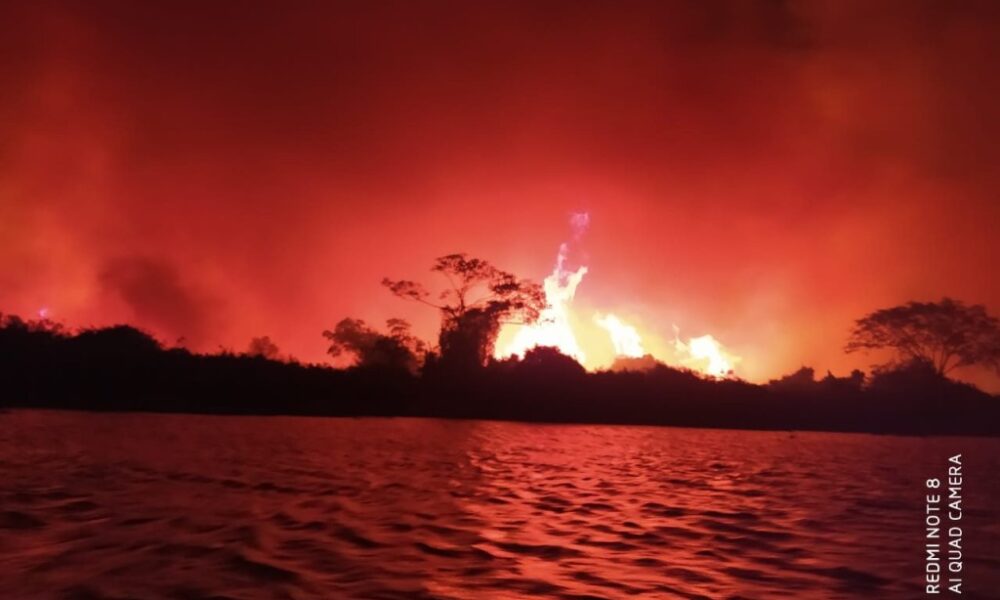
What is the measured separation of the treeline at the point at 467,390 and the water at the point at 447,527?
2775 centimetres

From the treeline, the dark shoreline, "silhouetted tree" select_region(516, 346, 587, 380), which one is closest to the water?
the dark shoreline

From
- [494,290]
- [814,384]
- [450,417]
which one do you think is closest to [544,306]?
[494,290]

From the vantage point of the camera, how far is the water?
7941 mm

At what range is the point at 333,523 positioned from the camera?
36.7ft

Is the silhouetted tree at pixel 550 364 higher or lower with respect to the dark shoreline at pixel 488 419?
higher

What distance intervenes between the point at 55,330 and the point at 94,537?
48651mm

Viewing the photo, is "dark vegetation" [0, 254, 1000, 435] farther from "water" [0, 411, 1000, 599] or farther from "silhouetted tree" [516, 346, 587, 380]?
"water" [0, 411, 1000, 599]

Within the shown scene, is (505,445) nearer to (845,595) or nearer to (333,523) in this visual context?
(333,523)

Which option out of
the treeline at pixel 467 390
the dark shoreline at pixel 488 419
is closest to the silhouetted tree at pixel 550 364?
the treeline at pixel 467 390

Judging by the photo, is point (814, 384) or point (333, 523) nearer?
point (333, 523)

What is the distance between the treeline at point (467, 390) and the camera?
4788 centimetres

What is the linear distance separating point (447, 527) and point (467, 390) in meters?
46.0

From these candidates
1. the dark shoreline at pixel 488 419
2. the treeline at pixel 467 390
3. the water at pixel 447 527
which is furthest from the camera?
the treeline at pixel 467 390

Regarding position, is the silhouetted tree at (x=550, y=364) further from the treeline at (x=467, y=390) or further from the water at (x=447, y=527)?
the water at (x=447, y=527)
